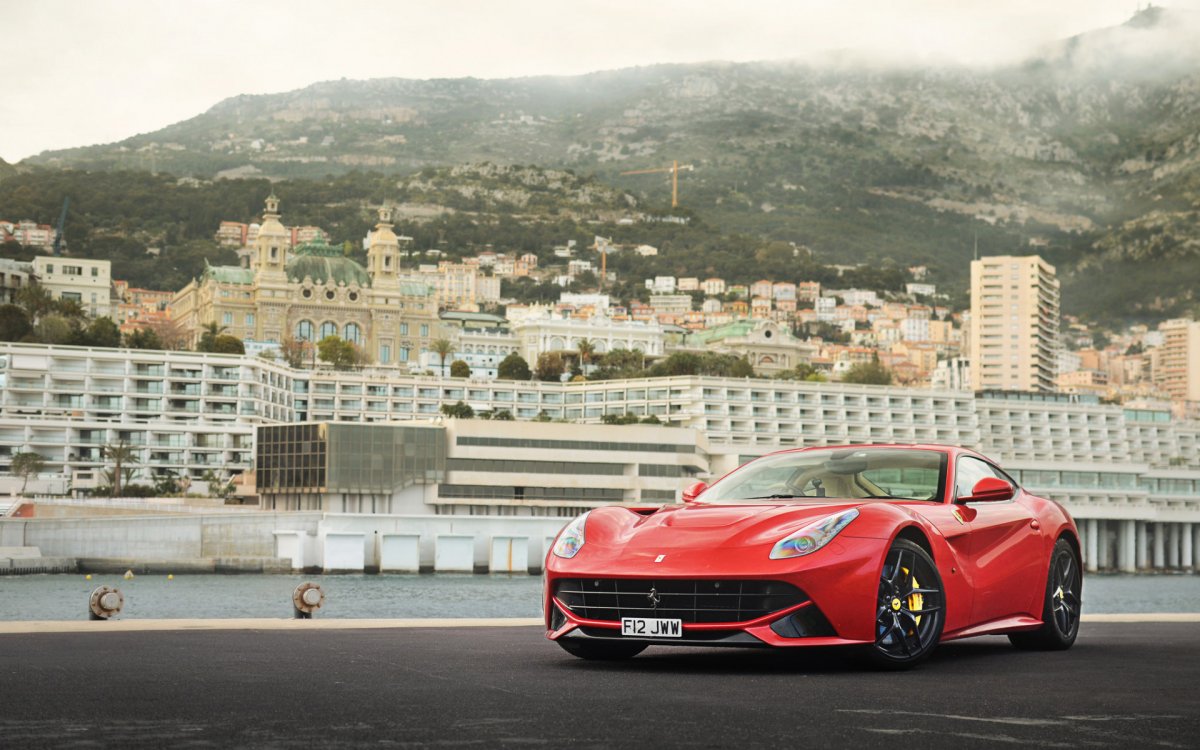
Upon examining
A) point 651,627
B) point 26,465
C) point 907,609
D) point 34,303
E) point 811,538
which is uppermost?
point 34,303

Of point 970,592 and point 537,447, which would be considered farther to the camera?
point 537,447

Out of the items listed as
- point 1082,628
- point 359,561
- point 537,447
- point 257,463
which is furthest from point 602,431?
point 1082,628

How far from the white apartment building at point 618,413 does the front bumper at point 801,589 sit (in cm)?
10688

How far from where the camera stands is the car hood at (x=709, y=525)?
32.1 ft

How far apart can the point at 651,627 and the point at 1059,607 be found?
151 inches

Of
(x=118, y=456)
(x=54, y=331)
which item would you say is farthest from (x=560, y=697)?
(x=54, y=331)

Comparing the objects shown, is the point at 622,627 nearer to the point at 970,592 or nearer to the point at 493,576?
the point at 970,592

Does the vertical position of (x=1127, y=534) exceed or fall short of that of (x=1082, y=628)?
it falls short

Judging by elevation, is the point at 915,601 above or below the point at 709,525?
below

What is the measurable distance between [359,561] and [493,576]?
839cm

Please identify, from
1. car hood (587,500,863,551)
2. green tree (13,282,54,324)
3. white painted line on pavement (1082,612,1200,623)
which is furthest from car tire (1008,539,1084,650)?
green tree (13,282,54,324)

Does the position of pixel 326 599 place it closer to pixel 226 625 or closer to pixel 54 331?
pixel 226 625

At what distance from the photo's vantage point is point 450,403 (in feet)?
618

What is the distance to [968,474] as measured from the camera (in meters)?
11.4
